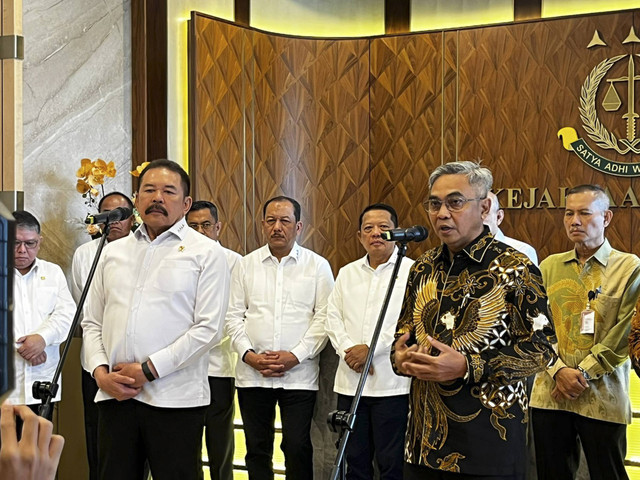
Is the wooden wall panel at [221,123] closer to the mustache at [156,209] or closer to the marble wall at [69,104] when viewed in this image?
the marble wall at [69,104]

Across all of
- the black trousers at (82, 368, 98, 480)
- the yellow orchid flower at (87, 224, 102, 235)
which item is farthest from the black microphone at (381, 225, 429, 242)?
the yellow orchid flower at (87, 224, 102, 235)

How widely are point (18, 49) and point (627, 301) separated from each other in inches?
103

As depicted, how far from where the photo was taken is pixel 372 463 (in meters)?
3.98

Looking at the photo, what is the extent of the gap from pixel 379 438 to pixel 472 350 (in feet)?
4.83

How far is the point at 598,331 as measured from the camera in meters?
3.60

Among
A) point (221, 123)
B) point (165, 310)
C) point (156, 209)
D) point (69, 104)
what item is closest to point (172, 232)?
point (156, 209)

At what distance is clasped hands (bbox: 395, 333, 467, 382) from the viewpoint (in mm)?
2451

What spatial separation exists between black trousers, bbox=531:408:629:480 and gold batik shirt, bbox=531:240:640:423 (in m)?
0.05

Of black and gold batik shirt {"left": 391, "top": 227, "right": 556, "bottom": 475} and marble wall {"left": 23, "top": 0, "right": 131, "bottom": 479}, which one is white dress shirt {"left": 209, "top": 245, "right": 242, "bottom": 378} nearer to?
marble wall {"left": 23, "top": 0, "right": 131, "bottom": 479}

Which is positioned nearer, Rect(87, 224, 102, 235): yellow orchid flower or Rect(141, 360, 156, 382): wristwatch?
Rect(141, 360, 156, 382): wristwatch

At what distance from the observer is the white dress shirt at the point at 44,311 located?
420 cm

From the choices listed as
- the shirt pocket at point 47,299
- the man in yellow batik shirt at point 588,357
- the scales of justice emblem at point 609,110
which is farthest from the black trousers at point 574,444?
the scales of justice emblem at point 609,110

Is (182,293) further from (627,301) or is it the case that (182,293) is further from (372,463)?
(627,301)

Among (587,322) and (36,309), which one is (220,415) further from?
(587,322)
